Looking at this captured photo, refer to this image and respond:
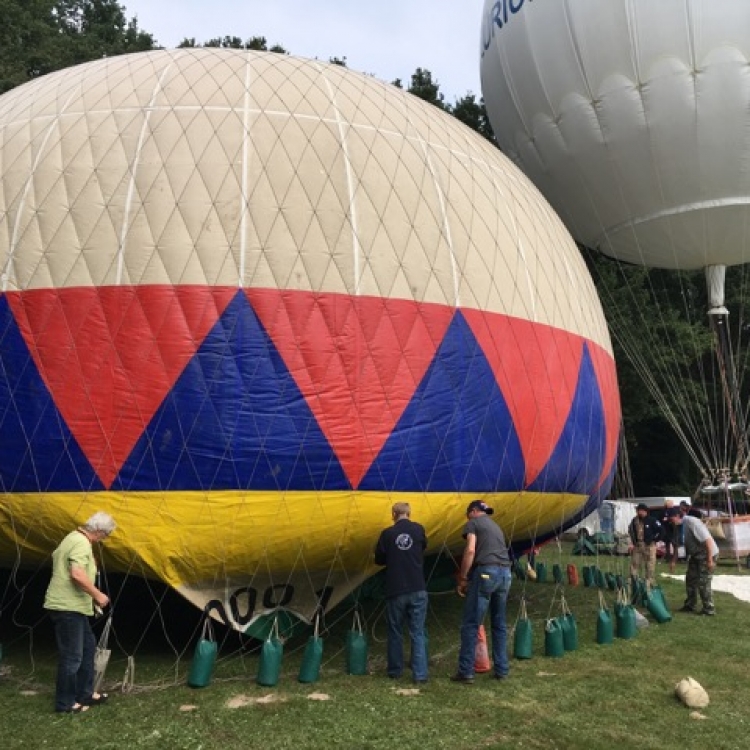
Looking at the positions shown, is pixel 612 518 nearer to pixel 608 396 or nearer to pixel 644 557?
pixel 644 557

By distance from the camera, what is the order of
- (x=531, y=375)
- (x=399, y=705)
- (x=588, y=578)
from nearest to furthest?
(x=399, y=705) < (x=531, y=375) < (x=588, y=578)

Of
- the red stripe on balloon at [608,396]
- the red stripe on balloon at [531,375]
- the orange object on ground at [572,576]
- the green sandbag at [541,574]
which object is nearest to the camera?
the red stripe on balloon at [531,375]

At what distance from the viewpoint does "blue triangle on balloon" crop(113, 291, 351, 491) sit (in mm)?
6758

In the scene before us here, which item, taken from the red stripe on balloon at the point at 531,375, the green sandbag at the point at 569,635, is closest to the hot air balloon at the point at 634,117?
the red stripe on balloon at the point at 531,375

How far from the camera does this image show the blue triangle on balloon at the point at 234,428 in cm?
676

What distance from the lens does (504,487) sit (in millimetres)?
7953

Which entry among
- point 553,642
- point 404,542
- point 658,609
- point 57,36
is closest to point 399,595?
point 404,542

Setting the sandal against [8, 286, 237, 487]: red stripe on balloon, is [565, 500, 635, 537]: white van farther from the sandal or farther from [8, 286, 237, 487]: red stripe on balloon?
the sandal

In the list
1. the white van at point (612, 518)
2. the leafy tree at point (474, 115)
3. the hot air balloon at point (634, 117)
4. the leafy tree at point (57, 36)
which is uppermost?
the leafy tree at point (57, 36)

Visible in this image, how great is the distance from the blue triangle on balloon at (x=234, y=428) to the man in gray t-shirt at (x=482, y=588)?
53.3 inches

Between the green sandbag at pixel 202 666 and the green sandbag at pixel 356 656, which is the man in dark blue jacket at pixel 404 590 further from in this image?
the green sandbag at pixel 202 666

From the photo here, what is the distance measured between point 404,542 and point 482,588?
2.47 feet

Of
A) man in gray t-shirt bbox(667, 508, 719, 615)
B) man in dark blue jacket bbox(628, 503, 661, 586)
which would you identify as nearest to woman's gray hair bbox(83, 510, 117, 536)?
man in gray t-shirt bbox(667, 508, 719, 615)

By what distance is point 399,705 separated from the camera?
5918 mm
